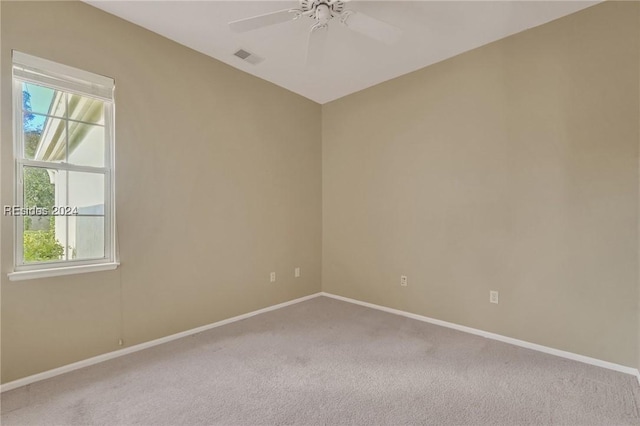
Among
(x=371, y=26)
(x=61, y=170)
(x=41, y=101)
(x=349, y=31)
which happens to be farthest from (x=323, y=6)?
(x=61, y=170)

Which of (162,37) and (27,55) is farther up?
(162,37)

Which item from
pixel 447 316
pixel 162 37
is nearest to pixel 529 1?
pixel 447 316

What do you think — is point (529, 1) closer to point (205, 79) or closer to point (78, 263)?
point (205, 79)

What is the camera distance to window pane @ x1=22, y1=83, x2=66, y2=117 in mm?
2082

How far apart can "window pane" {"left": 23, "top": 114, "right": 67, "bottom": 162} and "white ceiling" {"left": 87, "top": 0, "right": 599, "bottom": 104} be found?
966 millimetres

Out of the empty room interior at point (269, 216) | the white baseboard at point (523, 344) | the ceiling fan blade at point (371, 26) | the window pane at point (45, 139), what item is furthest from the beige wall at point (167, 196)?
the ceiling fan blade at point (371, 26)

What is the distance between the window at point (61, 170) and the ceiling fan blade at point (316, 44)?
1.61 metres

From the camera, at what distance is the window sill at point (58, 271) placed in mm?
1971

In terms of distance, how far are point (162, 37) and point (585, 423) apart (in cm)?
404

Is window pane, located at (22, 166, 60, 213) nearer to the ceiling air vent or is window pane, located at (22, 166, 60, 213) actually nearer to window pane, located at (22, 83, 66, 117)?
window pane, located at (22, 83, 66, 117)

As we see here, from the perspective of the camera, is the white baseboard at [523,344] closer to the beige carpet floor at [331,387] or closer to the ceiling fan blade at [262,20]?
the beige carpet floor at [331,387]

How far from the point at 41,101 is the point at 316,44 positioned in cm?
207

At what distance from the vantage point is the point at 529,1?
226 cm

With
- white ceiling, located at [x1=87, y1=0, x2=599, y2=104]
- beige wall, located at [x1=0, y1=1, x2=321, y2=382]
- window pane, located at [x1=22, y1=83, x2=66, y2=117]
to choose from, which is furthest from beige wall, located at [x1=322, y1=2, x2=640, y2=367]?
window pane, located at [x1=22, y1=83, x2=66, y2=117]
